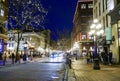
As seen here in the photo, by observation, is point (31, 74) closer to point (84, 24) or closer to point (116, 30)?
point (116, 30)

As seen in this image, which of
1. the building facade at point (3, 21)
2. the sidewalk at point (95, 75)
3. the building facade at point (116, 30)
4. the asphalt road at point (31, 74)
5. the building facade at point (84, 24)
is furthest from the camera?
the building facade at point (84, 24)

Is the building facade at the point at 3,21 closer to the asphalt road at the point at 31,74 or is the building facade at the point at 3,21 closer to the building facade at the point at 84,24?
the asphalt road at the point at 31,74

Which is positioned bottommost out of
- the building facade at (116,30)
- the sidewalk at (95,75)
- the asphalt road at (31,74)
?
the asphalt road at (31,74)

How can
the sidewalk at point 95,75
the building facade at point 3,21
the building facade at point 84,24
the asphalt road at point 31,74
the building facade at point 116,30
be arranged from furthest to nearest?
the building facade at point 84,24
the building facade at point 3,21
the building facade at point 116,30
the asphalt road at point 31,74
the sidewalk at point 95,75

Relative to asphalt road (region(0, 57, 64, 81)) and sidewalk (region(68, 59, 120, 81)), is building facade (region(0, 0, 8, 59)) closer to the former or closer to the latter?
asphalt road (region(0, 57, 64, 81))

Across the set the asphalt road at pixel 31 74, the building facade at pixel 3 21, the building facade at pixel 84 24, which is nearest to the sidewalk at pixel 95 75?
the asphalt road at pixel 31 74

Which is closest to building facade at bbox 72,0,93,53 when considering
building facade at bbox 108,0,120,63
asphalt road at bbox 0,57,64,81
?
building facade at bbox 108,0,120,63

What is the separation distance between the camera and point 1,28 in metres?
61.5

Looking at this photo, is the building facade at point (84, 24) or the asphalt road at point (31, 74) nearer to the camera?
the asphalt road at point (31, 74)

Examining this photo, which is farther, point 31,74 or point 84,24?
point 84,24

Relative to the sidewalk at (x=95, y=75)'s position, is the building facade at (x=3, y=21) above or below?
above

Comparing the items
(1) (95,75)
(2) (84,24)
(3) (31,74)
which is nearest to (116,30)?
(3) (31,74)

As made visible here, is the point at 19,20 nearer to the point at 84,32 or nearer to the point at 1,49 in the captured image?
the point at 1,49

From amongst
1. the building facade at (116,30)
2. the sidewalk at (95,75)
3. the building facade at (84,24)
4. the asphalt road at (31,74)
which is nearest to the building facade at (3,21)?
the building facade at (116,30)
